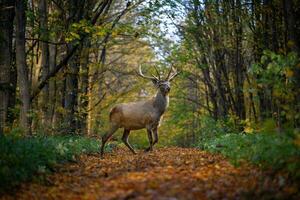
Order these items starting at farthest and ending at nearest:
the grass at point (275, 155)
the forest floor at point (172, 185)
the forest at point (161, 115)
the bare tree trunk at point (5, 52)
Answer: the bare tree trunk at point (5, 52) < the forest at point (161, 115) < the grass at point (275, 155) < the forest floor at point (172, 185)

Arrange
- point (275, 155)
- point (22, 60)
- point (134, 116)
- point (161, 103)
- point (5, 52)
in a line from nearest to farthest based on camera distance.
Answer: point (275, 155), point (5, 52), point (22, 60), point (134, 116), point (161, 103)

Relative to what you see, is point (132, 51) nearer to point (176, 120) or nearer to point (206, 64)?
point (176, 120)

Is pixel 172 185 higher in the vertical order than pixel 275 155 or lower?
lower

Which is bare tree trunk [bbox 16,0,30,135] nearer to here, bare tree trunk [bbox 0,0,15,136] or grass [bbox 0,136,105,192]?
bare tree trunk [bbox 0,0,15,136]

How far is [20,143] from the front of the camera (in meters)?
9.02

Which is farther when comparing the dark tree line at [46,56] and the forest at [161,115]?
the dark tree line at [46,56]

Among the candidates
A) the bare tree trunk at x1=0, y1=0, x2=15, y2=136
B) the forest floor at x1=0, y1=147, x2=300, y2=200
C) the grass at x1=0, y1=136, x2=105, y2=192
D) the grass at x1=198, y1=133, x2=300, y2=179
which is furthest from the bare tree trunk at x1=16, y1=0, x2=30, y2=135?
the grass at x1=198, y1=133, x2=300, y2=179

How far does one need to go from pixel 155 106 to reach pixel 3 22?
615cm

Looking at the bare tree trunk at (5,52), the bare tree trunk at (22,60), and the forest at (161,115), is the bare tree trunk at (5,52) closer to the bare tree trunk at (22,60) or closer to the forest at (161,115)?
the forest at (161,115)

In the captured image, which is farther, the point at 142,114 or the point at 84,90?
the point at 84,90

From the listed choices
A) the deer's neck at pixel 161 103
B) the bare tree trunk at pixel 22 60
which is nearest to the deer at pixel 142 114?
the deer's neck at pixel 161 103

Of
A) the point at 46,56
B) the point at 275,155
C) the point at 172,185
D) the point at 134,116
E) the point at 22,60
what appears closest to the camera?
the point at 172,185

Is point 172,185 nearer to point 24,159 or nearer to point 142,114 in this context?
point 24,159

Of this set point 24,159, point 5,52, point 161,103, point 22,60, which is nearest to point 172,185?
point 24,159
